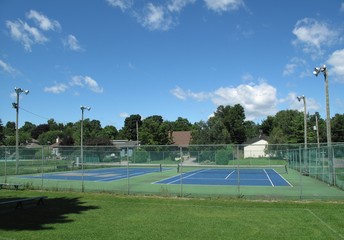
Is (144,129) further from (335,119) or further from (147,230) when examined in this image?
(147,230)

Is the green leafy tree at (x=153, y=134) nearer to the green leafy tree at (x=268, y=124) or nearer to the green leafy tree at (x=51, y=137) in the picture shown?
the green leafy tree at (x=268, y=124)

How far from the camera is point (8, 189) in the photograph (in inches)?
882

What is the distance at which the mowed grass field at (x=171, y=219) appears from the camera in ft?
33.6

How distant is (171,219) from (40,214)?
4674mm

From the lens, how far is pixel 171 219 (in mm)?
12516

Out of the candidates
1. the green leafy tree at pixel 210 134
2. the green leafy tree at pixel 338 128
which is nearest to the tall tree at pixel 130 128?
the green leafy tree at pixel 338 128

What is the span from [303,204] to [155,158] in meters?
23.5

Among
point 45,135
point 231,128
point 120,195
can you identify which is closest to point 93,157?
point 120,195

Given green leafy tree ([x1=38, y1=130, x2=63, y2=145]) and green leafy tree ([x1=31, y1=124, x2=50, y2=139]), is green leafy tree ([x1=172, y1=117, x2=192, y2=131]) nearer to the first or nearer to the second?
green leafy tree ([x1=38, y1=130, x2=63, y2=145])

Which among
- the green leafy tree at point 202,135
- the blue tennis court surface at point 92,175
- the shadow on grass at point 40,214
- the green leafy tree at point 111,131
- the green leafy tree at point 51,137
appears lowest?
the shadow on grass at point 40,214

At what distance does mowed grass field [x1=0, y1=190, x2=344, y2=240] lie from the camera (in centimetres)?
1025

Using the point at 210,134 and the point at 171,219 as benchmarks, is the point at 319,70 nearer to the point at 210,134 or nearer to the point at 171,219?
the point at 171,219

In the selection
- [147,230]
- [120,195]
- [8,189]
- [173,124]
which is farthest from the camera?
[173,124]

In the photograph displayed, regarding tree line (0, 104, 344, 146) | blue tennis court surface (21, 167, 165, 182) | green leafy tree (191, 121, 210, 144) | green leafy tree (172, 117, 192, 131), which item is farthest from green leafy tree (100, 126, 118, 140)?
blue tennis court surface (21, 167, 165, 182)
